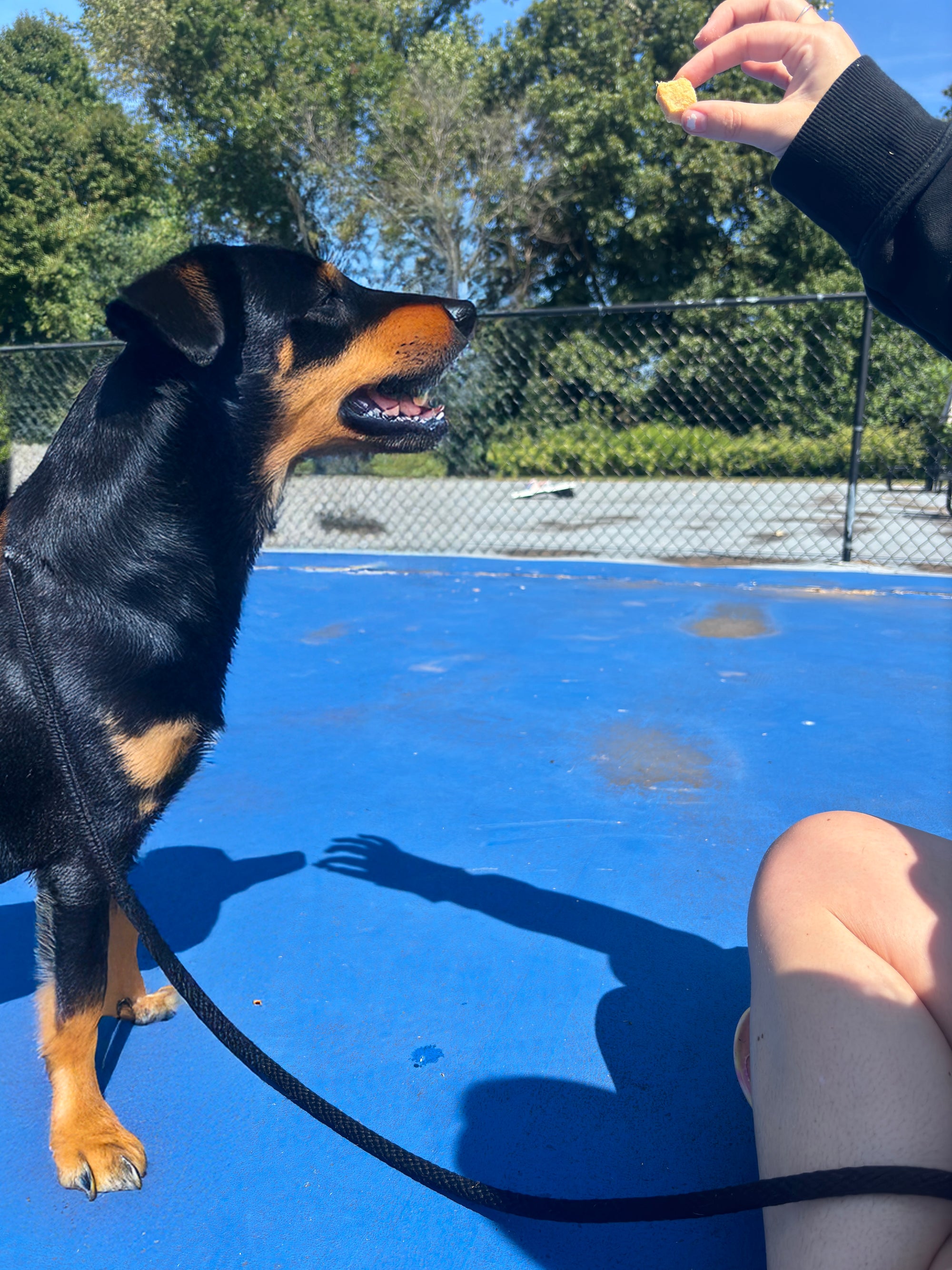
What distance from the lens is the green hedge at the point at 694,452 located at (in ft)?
43.2

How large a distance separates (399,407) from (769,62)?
1.35m

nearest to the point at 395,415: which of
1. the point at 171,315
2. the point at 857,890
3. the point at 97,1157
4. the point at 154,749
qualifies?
the point at 171,315

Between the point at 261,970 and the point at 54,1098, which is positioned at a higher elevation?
the point at 54,1098

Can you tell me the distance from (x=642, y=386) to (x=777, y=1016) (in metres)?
14.1

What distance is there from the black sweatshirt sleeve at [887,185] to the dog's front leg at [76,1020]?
5.54 feet

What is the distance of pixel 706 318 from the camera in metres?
19.3

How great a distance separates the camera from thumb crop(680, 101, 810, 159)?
3.51 ft

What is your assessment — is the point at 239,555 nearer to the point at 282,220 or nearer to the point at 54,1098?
the point at 54,1098

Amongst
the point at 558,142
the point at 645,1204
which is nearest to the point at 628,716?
the point at 645,1204

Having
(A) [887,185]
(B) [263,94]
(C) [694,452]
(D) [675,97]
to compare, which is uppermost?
(B) [263,94]

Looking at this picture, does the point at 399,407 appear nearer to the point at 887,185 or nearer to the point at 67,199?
the point at 887,185

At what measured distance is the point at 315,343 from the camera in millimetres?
2201

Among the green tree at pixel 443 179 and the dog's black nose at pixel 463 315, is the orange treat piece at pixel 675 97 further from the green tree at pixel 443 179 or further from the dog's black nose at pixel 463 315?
the green tree at pixel 443 179

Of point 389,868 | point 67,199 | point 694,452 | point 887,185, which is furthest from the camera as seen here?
point 67,199
